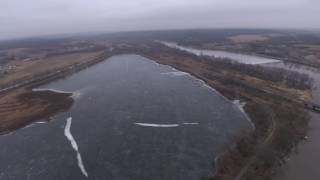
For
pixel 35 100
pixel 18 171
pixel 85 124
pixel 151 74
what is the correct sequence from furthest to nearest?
pixel 151 74 < pixel 35 100 < pixel 85 124 < pixel 18 171

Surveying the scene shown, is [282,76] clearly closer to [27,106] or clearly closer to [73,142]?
[73,142]

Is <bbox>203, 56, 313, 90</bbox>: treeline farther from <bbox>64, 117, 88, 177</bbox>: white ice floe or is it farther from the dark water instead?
<bbox>64, 117, 88, 177</bbox>: white ice floe

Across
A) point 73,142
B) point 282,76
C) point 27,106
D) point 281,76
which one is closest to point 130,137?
point 73,142

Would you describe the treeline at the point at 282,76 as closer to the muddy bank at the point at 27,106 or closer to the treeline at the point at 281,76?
the treeline at the point at 281,76

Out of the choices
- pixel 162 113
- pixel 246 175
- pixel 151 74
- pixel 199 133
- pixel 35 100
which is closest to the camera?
pixel 246 175

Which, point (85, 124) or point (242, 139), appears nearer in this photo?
point (242, 139)

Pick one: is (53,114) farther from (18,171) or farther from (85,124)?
(18,171)

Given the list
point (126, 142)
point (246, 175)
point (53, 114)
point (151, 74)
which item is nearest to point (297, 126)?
point (246, 175)

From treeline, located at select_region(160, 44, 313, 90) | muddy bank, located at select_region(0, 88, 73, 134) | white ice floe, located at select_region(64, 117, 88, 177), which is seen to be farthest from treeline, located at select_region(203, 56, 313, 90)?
white ice floe, located at select_region(64, 117, 88, 177)

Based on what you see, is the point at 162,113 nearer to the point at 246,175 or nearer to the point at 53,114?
the point at 53,114
